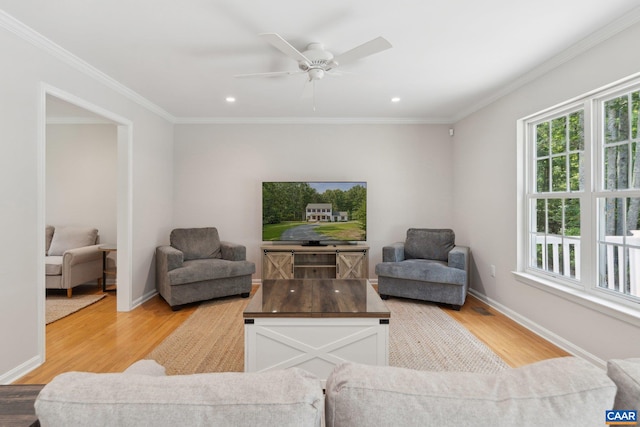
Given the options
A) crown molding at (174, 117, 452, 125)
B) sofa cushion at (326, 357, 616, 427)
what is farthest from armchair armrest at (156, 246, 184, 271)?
sofa cushion at (326, 357, 616, 427)

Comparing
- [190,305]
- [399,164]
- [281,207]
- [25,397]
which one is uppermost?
[399,164]

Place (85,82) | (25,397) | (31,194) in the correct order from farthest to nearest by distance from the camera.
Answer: (85,82) → (31,194) → (25,397)

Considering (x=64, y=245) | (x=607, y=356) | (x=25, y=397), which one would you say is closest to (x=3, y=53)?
(x=25, y=397)

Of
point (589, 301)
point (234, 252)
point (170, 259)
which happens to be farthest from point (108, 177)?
point (589, 301)

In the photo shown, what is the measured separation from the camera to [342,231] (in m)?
4.89

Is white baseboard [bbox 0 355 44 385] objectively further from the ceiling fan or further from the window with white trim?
the window with white trim

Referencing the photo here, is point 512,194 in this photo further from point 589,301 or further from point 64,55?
point 64,55

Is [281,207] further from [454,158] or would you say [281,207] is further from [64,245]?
[64,245]

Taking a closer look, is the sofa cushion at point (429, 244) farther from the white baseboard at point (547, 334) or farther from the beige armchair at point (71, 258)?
the beige armchair at point (71, 258)

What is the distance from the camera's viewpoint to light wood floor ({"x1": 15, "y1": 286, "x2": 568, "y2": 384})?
8.39ft

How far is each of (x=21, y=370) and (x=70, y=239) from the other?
9.24 feet

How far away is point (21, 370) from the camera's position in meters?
2.38

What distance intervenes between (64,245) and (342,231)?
3.98m

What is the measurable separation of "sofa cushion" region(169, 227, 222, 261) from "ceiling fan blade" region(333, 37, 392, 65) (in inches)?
120
